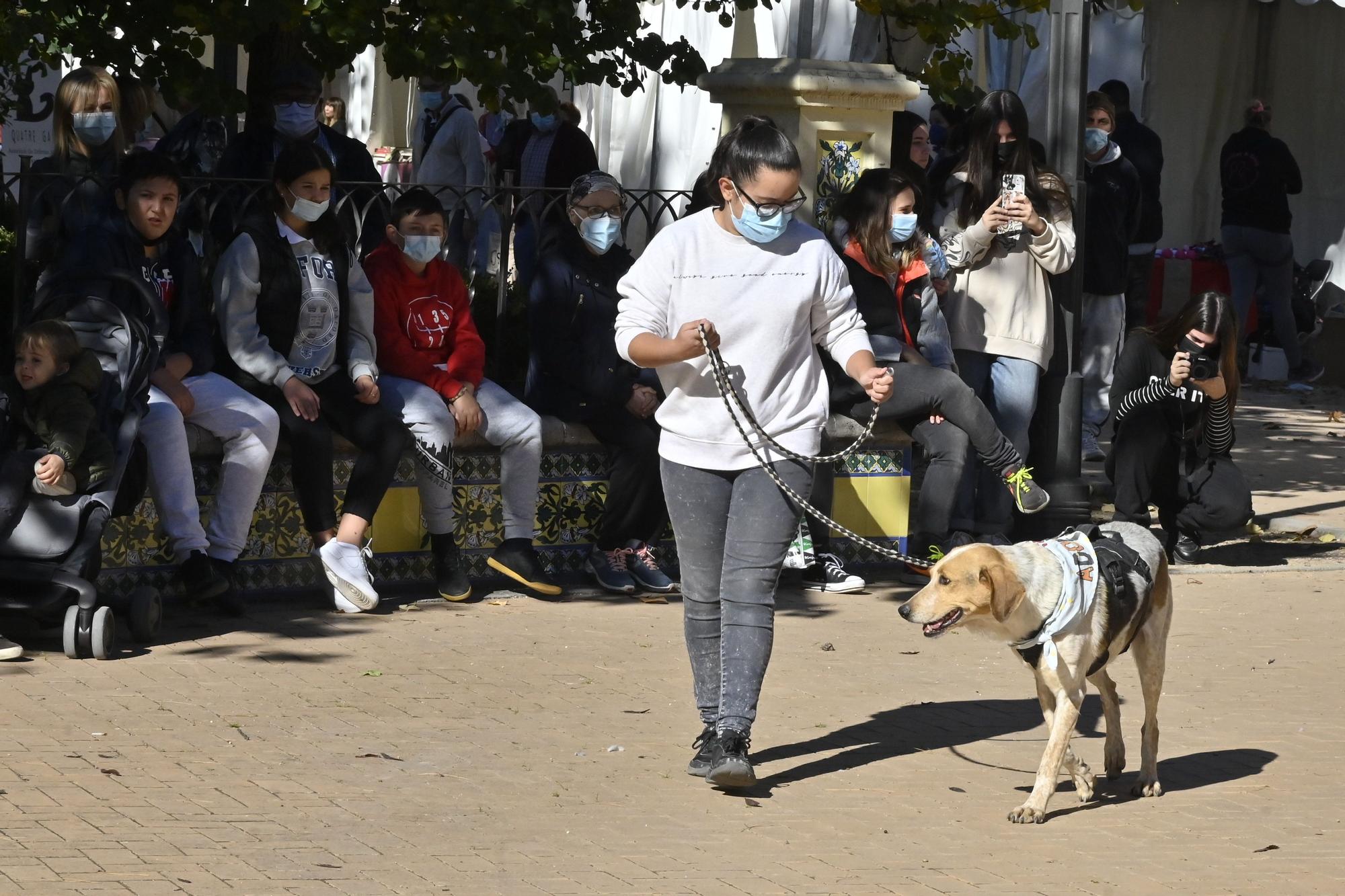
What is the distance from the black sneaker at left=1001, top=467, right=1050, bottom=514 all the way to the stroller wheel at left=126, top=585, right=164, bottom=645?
3.81m

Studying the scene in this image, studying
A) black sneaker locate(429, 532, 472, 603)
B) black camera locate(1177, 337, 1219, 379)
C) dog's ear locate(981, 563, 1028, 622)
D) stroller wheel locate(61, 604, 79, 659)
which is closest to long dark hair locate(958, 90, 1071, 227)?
black camera locate(1177, 337, 1219, 379)

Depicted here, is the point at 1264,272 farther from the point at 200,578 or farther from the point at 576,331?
the point at 200,578

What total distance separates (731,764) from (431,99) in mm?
9771

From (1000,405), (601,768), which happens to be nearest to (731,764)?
(601,768)

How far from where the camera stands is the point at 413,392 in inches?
343

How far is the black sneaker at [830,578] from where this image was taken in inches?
371

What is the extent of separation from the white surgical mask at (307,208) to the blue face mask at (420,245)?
0.44m

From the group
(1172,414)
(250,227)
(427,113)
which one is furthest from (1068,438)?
(427,113)

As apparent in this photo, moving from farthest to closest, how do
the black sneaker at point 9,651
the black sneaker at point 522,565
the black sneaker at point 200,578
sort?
the black sneaker at point 522,565 < the black sneaker at point 200,578 < the black sneaker at point 9,651

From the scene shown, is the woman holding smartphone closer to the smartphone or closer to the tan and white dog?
the smartphone

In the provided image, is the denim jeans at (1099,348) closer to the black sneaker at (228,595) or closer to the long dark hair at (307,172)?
the long dark hair at (307,172)

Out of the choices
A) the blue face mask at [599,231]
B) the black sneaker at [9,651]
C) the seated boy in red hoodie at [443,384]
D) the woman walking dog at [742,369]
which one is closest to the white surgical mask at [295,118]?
the seated boy in red hoodie at [443,384]

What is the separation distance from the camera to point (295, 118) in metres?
9.84

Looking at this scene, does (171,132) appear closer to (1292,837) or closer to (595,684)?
(595,684)
